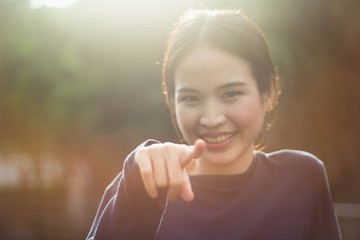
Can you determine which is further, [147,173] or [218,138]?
[218,138]

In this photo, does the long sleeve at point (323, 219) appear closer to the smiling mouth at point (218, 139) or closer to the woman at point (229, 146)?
the woman at point (229, 146)

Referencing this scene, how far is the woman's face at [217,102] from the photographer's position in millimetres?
543

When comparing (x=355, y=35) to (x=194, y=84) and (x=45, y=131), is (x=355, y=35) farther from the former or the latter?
(x=45, y=131)

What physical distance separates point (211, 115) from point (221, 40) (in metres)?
0.10

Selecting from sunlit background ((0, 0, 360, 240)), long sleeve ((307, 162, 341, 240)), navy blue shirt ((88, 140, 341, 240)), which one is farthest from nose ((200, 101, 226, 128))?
sunlit background ((0, 0, 360, 240))

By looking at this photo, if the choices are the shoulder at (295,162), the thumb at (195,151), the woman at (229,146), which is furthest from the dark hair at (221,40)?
the thumb at (195,151)

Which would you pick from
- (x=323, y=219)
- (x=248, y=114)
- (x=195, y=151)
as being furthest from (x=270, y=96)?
(x=195, y=151)

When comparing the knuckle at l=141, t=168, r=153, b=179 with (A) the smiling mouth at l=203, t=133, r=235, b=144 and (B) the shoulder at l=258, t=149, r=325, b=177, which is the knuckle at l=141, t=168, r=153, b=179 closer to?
(A) the smiling mouth at l=203, t=133, r=235, b=144

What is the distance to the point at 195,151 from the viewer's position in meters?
0.36

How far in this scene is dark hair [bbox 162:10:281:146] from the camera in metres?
0.56

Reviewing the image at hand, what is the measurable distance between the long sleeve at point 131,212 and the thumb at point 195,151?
0.08m

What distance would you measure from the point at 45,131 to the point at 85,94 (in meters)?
0.42

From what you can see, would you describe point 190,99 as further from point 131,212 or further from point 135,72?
point 135,72

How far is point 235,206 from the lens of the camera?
23.2 inches
